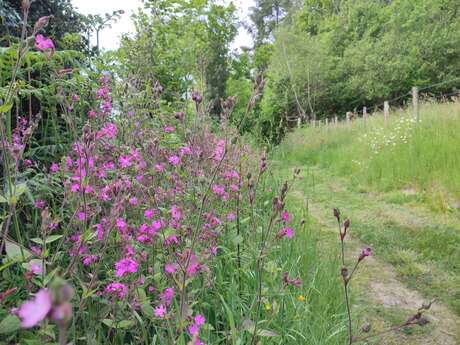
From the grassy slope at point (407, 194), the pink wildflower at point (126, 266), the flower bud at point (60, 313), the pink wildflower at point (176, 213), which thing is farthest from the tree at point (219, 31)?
the flower bud at point (60, 313)

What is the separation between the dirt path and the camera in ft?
8.01

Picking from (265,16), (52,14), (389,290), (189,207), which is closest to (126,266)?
(189,207)

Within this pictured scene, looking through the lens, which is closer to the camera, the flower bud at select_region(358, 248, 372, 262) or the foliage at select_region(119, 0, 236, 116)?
the flower bud at select_region(358, 248, 372, 262)

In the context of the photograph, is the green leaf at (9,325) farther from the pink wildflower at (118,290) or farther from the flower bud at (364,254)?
the flower bud at (364,254)

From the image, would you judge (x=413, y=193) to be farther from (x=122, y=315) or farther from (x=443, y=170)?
(x=122, y=315)

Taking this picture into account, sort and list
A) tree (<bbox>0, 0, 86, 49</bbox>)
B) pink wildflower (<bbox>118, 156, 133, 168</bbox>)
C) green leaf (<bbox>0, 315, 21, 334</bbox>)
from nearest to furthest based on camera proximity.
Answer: green leaf (<bbox>0, 315, 21, 334</bbox>), pink wildflower (<bbox>118, 156, 133, 168</bbox>), tree (<bbox>0, 0, 86, 49</bbox>)

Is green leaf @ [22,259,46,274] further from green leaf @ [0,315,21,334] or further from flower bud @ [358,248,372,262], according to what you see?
flower bud @ [358,248,372,262]

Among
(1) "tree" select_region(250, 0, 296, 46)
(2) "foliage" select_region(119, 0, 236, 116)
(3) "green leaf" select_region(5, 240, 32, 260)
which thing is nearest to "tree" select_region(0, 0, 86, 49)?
(2) "foliage" select_region(119, 0, 236, 116)

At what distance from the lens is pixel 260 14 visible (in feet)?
108

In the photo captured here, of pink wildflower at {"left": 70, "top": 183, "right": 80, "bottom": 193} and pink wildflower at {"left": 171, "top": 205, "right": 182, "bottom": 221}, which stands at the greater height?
pink wildflower at {"left": 70, "top": 183, "right": 80, "bottom": 193}

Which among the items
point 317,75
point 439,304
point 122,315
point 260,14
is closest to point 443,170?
point 439,304

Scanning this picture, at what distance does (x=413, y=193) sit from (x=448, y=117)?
238 centimetres

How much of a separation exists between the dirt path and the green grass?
509 millimetres

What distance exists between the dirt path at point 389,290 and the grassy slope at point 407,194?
0.02m
